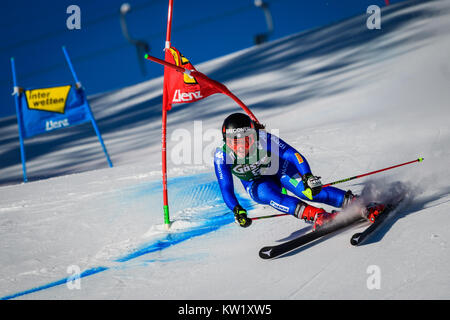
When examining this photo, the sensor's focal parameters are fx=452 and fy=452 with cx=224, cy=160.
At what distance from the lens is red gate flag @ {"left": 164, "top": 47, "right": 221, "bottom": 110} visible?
13.6 feet

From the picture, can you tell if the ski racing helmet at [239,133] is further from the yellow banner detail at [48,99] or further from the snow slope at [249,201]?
the yellow banner detail at [48,99]

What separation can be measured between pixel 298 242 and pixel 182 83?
1.90 metres

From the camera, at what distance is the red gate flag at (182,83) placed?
13.6 ft

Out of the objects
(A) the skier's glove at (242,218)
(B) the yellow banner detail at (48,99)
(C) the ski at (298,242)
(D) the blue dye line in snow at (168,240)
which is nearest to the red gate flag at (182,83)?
(D) the blue dye line in snow at (168,240)

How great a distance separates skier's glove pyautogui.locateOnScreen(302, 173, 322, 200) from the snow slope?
1.23 feet

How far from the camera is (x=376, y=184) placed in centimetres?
401

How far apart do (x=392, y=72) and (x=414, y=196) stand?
7.09m

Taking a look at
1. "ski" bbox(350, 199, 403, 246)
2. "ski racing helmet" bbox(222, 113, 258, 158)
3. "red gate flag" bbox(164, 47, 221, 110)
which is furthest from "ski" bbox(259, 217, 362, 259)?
"red gate flag" bbox(164, 47, 221, 110)

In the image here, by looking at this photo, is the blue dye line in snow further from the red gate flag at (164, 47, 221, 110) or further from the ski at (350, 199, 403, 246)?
the ski at (350, 199, 403, 246)

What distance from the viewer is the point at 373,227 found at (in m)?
3.09

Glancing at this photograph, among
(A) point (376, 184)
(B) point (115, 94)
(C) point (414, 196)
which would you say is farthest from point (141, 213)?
(B) point (115, 94)

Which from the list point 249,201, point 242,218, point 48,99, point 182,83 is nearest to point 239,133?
point 242,218

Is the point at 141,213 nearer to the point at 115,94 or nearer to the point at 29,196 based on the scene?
the point at 29,196

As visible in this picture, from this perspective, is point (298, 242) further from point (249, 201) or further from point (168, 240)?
point (249, 201)
